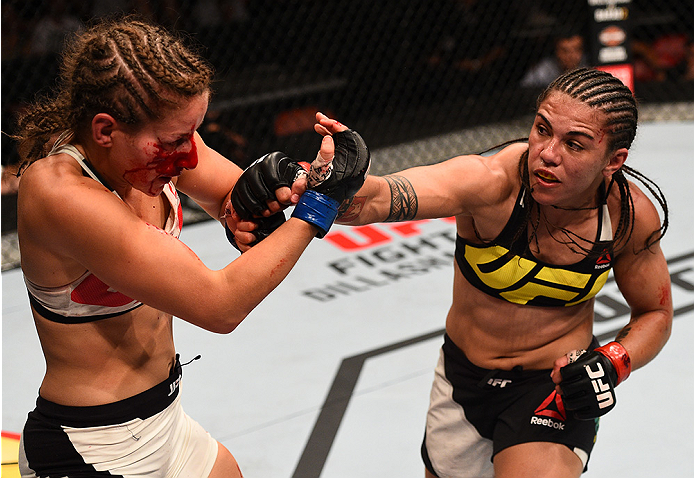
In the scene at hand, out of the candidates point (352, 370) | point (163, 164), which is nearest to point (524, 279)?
point (163, 164)

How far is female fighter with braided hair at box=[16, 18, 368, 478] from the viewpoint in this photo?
3.99 feet

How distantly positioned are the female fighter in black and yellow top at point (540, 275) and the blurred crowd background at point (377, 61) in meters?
3.40

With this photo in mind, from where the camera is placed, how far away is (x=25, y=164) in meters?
1.41

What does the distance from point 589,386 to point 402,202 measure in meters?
0.59

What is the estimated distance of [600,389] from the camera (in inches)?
66.1

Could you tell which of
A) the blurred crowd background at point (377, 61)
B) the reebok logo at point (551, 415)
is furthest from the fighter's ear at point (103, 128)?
the blurred crowd background at point (377, 61)

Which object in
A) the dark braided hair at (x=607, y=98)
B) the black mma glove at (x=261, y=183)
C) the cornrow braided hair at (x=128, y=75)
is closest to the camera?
the cornrow braided hair at (x=128, y=75)

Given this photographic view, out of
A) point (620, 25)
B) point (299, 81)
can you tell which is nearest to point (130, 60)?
Answer: point (299, 81)

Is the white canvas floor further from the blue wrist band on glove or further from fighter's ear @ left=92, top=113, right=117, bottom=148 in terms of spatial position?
fighter's ear @ left=92, top=113, right=117, bottom=148

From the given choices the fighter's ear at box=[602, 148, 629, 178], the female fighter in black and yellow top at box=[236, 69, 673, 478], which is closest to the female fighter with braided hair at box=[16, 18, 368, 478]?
the female fighter in black and yellow top at box=[236, 69, 673, 478]

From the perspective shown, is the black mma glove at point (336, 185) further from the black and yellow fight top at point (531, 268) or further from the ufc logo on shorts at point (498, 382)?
the ufc logo on shorts at point (498, 382)

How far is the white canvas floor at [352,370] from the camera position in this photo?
2553mm

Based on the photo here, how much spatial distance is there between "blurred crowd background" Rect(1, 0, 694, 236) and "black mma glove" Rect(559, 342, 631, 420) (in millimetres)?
3705

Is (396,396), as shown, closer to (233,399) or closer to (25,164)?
(233,399)
